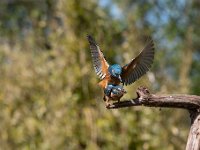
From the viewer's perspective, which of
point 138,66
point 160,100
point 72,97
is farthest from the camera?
point 72,97

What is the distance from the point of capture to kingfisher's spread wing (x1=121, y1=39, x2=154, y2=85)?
9.34 ft

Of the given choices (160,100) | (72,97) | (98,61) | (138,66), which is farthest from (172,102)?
(72,97)

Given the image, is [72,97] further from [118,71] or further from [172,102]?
[172,102]

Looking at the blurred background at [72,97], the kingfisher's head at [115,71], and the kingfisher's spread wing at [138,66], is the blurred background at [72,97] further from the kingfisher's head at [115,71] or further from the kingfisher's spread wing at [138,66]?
the kingfisher's head at [115,71]

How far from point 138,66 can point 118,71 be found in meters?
0.13

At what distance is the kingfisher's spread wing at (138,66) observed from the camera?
2.85 m

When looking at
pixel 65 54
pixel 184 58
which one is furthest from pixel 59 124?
pixel 184 58

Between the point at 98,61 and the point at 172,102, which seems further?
the point at 98,61

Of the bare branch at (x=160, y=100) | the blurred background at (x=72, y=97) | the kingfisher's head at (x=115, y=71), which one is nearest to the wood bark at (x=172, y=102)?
the bare branch at (x=160, y=100)

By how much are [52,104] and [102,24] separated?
80 centimetres

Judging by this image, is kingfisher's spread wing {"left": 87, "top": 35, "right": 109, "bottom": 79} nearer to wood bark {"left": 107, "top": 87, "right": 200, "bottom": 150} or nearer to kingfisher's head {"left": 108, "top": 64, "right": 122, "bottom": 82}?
kingfisher's head {"left": 108, "top": 64, "right": 122, "bottom": 82}

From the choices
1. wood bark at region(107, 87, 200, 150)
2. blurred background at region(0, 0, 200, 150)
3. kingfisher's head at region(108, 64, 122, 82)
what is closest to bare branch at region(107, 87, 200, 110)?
wood bark at region(107, 87, 200, 150)

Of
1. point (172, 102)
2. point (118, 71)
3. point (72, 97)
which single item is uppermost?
point (72, 97)

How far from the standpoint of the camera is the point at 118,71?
2783 mm
